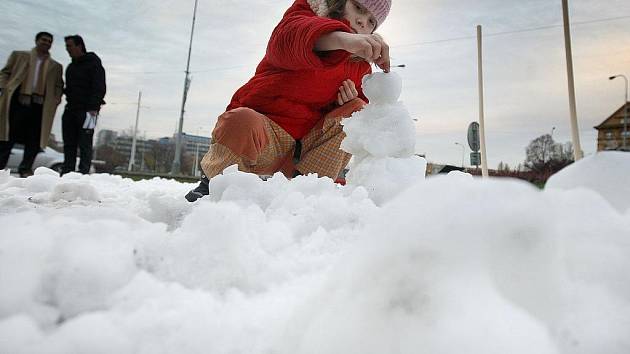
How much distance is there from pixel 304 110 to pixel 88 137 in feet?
8.80

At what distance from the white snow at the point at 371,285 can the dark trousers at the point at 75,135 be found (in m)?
3.53

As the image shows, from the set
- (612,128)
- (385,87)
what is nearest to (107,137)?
(612,128)

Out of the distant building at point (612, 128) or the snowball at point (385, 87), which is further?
the distant building at point (612, 128)

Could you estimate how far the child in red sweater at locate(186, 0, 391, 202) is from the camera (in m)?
1.43

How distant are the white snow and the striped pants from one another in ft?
3.54

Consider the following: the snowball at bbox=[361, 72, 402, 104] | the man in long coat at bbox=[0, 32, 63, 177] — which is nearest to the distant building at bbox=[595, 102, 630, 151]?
the man in long coat at bbox=[0, 32, 63, 177]

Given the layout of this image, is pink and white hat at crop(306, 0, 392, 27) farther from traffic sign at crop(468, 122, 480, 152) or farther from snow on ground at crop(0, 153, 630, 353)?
traffic sign at crop(468, 122, 480, 152)

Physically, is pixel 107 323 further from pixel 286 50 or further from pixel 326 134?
pixel 326 134

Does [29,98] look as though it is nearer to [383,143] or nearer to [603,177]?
[383,143]

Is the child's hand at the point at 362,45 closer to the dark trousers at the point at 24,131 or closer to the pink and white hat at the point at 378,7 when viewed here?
the pink and white hat at the point at 378,7

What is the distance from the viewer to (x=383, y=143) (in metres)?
1.07

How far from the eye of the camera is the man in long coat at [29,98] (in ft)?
11.1

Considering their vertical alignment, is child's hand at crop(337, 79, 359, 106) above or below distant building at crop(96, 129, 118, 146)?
below

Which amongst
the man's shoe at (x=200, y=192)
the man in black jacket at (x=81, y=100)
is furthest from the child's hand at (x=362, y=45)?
the man in black jacket at (x=81, y=100)
